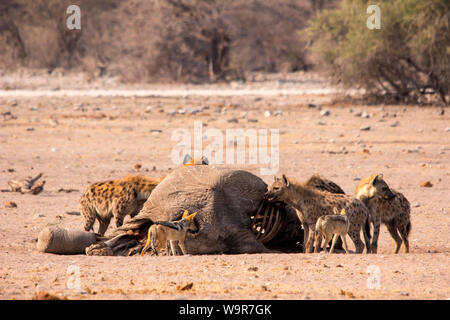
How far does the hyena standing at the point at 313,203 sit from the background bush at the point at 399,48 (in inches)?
568

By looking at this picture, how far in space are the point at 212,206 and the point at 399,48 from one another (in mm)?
15634

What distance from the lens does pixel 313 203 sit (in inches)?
288

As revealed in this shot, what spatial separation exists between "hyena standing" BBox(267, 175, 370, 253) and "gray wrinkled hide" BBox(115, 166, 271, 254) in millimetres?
225

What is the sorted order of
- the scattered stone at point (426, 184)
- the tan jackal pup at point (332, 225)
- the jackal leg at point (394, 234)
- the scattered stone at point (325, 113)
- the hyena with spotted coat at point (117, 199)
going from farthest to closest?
the scattered stone at point (325, 113), the scattered stone at point (426, 184), the hyena with spotted coat at point (117, 199), the jackal leg at point (394, 234), the tan jackal pup at point (332, 225)

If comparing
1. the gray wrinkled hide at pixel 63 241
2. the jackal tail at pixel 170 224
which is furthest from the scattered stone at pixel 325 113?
the jackal tail at pixel 170 224

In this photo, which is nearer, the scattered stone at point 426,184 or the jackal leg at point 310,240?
the jackal leg at point 310,240

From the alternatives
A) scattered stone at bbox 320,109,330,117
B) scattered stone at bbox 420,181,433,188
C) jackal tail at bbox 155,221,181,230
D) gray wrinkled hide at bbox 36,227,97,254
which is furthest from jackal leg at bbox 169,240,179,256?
scattered stone at bbox 320,109,330,117

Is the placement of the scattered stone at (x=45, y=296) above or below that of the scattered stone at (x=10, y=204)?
above

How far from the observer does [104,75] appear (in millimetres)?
31141

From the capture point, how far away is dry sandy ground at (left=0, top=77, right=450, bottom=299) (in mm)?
5809

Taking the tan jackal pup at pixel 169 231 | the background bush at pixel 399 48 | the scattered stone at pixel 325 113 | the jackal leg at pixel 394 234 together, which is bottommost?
the jackal leg at pixel 394 234

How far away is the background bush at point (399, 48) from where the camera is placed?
824 inches

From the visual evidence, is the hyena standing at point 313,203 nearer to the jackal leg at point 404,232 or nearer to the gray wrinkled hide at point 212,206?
the gray wrinkled hide at point 212,206

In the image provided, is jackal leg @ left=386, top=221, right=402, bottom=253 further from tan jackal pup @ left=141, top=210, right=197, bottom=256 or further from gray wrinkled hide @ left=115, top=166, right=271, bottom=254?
tan jackal pup @ left=141, top=210, right=197, bottom=256
